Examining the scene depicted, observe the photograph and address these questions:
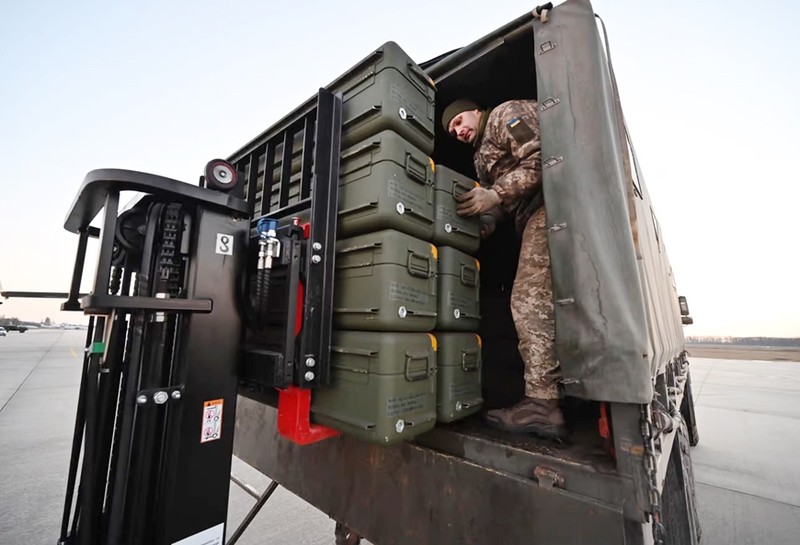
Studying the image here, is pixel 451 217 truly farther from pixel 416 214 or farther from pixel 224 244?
pixel 224 244

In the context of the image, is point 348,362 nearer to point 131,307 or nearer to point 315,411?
point 315,411

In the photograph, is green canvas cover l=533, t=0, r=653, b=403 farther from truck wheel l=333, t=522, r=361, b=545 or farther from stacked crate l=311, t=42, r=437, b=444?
truck wheel l=333, t=522, r=361, b=545

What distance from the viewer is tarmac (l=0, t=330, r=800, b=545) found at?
2779 mm

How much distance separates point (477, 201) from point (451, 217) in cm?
16

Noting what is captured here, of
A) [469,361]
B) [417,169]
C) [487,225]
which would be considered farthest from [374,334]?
[487,225]

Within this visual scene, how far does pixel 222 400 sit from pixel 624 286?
1.55 meters

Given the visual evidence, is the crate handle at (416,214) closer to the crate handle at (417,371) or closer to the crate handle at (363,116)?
the crate handle at (363,116)

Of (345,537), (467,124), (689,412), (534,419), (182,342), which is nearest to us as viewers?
(182,342)

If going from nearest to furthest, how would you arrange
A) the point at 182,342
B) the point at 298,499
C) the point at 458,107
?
the point at 182,342
the point at 458,107
the point at 298,499

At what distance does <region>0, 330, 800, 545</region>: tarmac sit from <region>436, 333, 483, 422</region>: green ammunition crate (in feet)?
6.20

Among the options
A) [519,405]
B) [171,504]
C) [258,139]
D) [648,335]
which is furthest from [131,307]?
[648,335]

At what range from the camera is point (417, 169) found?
5.25 feet

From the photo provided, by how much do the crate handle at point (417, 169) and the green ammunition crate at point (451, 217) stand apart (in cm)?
11

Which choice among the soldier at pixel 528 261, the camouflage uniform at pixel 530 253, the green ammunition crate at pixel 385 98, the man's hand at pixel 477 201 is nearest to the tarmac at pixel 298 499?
the soldier at pixel 528 261
